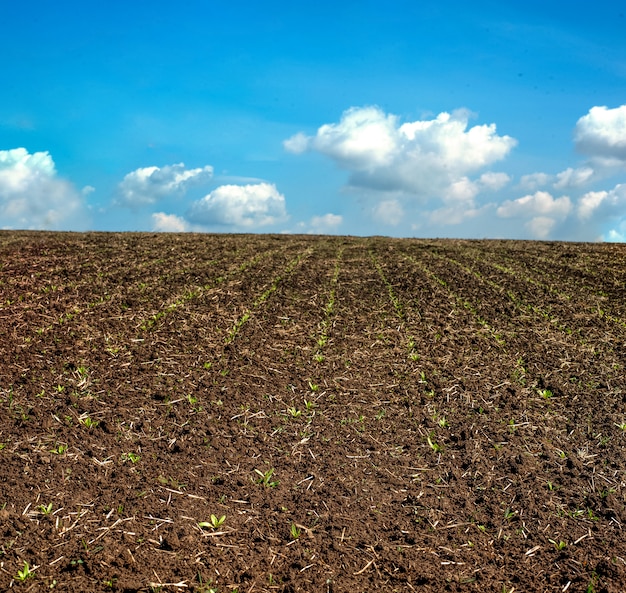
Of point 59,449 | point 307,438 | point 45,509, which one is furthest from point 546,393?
point 45,509

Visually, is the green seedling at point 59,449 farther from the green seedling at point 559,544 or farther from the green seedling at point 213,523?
the green seedling at point 559,544

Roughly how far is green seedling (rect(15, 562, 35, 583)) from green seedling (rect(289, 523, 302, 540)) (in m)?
2.13

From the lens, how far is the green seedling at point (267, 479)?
20.0 feet

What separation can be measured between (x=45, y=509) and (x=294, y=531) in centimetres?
237

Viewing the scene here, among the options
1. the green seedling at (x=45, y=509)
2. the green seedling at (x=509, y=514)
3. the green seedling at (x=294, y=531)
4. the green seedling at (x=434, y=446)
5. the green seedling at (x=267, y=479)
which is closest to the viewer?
the green seedling at (x=294, y=531)

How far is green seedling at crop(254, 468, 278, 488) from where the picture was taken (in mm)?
6090

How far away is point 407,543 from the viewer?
A: 17.5ft

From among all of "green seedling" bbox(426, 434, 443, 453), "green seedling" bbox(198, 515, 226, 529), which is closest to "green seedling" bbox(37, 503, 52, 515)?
"green seedling" bbox(198, 515, 226, 529)

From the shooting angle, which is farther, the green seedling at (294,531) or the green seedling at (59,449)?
the green seedling at (59,449)

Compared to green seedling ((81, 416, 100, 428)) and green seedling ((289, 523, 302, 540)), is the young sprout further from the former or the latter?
green seedling ((81, 416, 100, 428))

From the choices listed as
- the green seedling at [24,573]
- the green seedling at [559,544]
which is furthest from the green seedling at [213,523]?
the green seedling at [559,544]

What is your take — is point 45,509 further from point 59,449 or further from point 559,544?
point 559,544

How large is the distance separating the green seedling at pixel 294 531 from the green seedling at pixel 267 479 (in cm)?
72

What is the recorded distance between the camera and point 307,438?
22.9 ft
